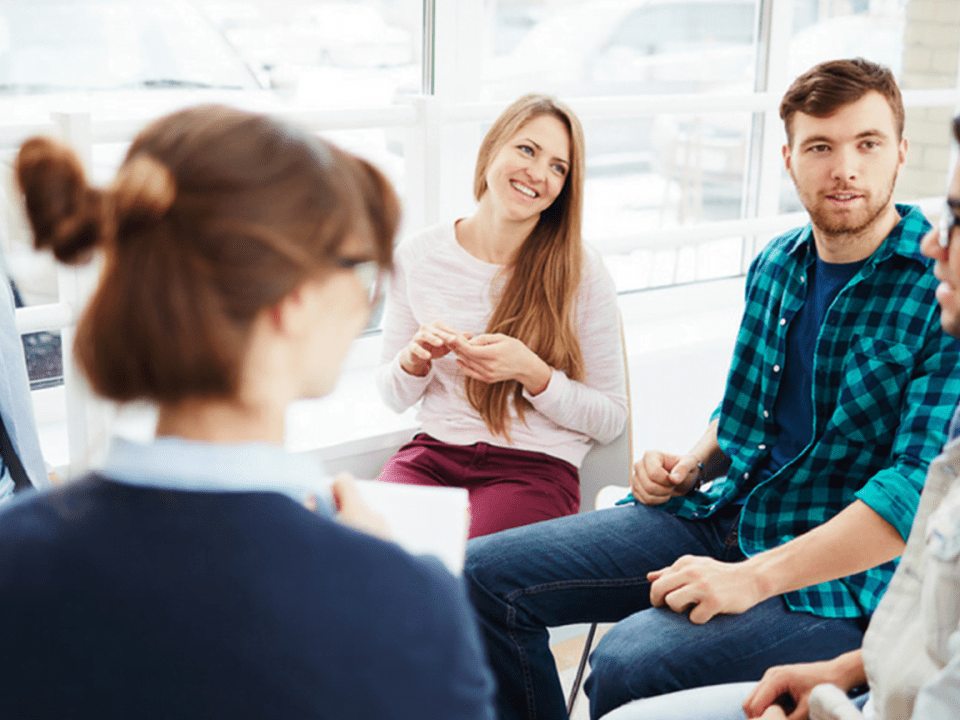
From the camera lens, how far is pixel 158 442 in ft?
2.01

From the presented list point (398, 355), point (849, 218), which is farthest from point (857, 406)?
point (398, 355)

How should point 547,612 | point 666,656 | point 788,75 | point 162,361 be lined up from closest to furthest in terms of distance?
point 162,361 < point 666,656 < point 547,612 < point 788,75

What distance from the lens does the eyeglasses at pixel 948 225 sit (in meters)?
0.93

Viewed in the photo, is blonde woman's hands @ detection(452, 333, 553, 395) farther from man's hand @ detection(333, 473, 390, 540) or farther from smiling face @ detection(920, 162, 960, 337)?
man's hand @ detection(333, 473, 390, 540)

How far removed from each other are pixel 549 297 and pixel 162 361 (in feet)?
4.10

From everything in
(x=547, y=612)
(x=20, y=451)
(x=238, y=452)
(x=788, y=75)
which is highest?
(x=788, y=75)

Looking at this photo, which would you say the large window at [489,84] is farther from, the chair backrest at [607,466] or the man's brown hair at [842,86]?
the man's brown hair at [842,86]

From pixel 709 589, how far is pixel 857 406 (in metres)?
0.35

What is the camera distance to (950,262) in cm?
95

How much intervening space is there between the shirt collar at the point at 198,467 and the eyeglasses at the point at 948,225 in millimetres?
683

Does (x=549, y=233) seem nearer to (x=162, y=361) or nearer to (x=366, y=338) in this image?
(x=366, y=338)

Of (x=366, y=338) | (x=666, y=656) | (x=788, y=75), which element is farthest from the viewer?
(x=788, y=75)

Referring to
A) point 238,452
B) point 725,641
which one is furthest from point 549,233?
point 238,452

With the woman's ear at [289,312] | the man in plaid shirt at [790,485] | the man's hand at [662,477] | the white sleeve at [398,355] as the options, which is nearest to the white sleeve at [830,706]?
the man in plaid shirt at [790,485]
